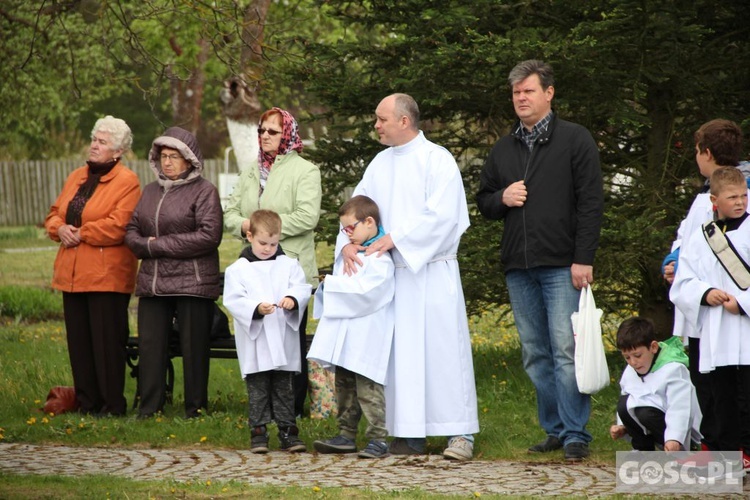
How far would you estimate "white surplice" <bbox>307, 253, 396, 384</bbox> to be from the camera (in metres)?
6.70

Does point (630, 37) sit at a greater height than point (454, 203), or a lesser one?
greater

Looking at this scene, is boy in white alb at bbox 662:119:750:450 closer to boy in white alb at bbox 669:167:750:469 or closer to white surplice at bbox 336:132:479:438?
boy in white alb at bbox 669:167:750:469

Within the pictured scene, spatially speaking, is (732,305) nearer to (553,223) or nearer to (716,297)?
(716,297)

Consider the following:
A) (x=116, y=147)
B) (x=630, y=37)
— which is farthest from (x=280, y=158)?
(x=630, y=37)

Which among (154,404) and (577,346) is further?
(154,404)

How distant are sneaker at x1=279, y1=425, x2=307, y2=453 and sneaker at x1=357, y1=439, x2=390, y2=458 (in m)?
0.45

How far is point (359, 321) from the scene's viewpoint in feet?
22.2

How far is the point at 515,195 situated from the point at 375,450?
1.75 m

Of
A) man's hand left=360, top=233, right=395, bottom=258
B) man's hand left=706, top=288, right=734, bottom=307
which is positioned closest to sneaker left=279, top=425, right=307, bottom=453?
man's hand left=360, top=233, right=395, bottom=258

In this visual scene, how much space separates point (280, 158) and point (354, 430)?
211cm

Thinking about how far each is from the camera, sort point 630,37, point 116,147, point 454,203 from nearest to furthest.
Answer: point 454,203 → point 630,37 → point 116,147

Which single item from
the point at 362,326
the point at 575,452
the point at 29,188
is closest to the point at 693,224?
the point at 575,452

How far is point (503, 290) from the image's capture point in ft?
28.3

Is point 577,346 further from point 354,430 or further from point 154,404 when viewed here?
point 154,404
